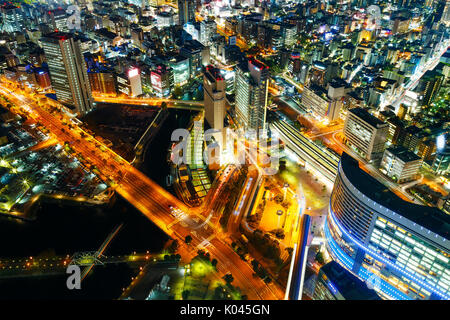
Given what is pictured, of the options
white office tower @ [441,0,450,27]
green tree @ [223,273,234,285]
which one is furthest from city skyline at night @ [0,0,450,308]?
white office tower @ [441,0,450,27]

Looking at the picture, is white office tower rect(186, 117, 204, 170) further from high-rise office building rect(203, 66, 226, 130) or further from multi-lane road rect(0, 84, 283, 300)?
multi-lane road rect(0, 84, 283, 300)

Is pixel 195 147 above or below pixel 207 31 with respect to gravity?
below

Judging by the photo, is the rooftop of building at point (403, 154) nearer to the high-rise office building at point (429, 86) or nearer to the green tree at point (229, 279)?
the high-rise office building at point (429, 86)

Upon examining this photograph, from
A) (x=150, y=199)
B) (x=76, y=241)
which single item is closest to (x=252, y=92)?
(x=150, y=199)

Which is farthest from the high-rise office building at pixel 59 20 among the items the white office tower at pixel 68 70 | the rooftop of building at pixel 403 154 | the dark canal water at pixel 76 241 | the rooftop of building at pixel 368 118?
the rooftop of building at pixel 403 154

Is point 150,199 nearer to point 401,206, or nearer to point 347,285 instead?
point 347,285
